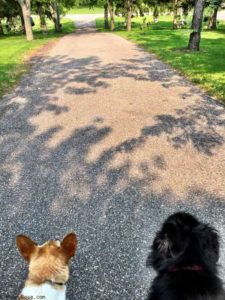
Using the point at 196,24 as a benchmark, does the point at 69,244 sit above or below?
below

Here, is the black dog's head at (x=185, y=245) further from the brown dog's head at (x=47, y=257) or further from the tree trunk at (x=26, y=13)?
the tree trunk at (x=26, y=13)

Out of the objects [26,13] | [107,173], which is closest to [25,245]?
[107,173]

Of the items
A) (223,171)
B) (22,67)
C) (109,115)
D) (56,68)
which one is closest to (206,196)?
(223,171)

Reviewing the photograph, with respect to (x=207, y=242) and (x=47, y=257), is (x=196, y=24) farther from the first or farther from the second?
(x=47, y=257)

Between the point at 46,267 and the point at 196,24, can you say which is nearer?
the point at 46,267

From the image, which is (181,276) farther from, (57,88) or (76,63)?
(76,63)

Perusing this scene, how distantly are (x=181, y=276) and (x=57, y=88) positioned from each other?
1079cm

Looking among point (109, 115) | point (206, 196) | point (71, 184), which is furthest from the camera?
point (109, 115)

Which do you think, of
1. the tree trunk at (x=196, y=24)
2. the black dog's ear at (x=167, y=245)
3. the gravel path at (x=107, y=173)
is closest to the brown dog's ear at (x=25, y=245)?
the gravel path at (x=107, y=173)

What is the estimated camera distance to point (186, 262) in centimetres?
273

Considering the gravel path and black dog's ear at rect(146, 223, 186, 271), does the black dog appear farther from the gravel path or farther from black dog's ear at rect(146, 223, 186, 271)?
the gravel path

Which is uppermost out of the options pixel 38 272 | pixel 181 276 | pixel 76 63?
pixel 181 276

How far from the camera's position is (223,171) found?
626 cm

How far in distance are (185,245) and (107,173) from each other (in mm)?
3677
